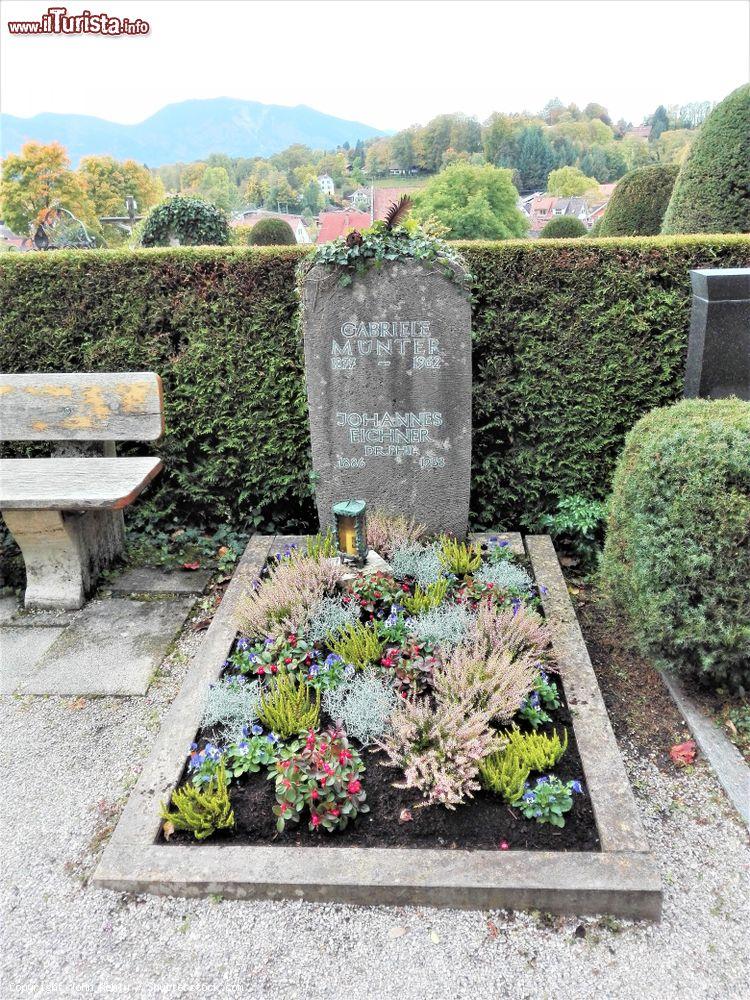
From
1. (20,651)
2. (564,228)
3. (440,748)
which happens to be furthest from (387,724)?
(564,228)

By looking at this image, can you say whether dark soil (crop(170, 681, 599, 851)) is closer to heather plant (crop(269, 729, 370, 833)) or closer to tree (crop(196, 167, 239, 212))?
heather plant (crop(269, 729, 370, 833))

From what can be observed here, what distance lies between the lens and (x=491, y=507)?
483 cm

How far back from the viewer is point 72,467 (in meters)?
4.27

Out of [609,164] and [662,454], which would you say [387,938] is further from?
[609,164]

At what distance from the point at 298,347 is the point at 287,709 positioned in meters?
2.58

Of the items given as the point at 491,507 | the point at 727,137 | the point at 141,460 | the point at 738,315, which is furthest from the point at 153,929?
the point at 727,137

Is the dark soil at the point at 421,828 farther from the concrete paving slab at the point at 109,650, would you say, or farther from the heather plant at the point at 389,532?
the heather plant at the point at 389,532

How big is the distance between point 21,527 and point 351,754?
2450 mm

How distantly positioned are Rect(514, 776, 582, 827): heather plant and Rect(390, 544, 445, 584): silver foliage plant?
1.37 meters

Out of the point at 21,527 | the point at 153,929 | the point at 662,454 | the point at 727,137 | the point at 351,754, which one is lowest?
the point at 153,929

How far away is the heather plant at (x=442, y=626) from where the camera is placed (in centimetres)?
317

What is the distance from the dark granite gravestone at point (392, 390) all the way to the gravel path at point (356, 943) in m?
2.26

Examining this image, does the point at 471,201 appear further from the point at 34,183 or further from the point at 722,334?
the point at 722,334

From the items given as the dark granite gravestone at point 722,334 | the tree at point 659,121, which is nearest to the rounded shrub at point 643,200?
the dark granite gravestone at point 722,334
